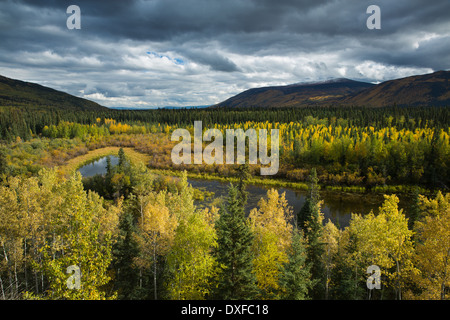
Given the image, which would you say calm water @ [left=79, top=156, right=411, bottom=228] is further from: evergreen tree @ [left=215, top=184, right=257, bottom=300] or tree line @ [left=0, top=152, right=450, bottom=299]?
evergreen tree @ [left=215, top=184, right=257, bottom=300]

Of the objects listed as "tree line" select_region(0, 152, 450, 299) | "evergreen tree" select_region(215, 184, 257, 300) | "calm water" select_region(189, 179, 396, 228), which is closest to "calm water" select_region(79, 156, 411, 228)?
"calm water" select_region(189, 179, 396, 228)

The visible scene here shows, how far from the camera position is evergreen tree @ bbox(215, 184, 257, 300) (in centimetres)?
1950

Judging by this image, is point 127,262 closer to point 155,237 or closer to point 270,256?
point 155,237

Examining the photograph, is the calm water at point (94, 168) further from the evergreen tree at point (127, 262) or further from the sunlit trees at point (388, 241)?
the sunlit trees at point (388, 241)

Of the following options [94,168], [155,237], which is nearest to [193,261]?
[155,237]

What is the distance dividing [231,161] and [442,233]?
294ft

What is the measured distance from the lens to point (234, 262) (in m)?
19.7

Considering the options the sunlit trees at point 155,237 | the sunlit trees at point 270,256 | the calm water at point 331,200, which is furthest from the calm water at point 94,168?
the sunlit trees at point 270,256

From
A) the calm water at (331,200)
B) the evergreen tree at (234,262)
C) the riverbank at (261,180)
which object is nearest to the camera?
the evergreen tree at (234,262)

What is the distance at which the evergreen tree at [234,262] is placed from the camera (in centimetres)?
1950
